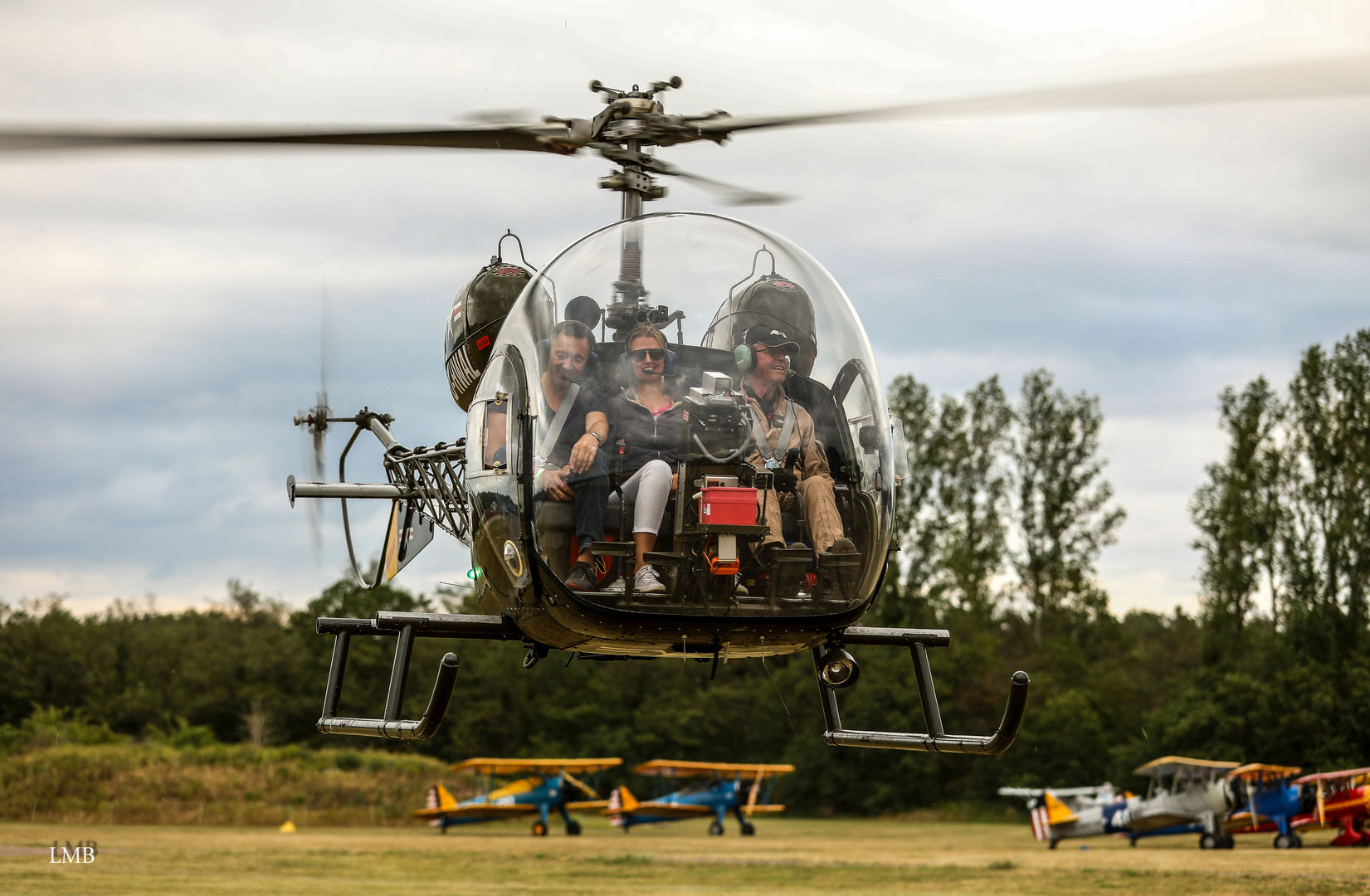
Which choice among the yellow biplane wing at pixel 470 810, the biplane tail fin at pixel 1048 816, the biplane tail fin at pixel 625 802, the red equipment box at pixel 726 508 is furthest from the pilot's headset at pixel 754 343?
the biplane tail fin at pixel 625 802

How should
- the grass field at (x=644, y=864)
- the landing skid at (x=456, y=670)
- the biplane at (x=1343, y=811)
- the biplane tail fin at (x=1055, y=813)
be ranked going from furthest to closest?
the biplane tail fin at (x=1055, y=813) < the biplane at (x=1343, y=811) < the grass field at (x=644, y=864) < the landing skid at (x=456, y=670)

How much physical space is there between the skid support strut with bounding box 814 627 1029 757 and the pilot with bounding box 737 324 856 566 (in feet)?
2.27

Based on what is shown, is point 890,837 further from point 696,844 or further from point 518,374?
point 518,374

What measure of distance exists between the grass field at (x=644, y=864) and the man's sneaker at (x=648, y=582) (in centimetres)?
1866

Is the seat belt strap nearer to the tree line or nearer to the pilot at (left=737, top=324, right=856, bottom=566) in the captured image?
the pilot at (left=737, top=324, right=856, bottom=566)

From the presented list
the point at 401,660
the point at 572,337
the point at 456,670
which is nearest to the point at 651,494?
the point at 572,337

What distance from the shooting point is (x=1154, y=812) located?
32562 millimetres

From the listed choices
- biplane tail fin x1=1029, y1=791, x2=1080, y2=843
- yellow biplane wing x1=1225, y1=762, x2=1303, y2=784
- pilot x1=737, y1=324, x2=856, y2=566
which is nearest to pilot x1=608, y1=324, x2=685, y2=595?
pilot x1=737, y1=324, x2=856, y2=566

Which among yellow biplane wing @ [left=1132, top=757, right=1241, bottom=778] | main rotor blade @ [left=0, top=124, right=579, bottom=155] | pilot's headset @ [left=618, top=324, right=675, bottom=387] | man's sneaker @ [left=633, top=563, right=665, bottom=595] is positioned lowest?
yellow biplane wing @ [left=1132, top=757, right=1241, bottom=778]

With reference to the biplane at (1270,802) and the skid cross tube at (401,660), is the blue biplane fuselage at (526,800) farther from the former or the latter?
the skid cross tube at (401,660)

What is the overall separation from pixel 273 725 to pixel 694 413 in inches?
2044

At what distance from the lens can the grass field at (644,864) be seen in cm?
2281

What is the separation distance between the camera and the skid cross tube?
17.4 feet

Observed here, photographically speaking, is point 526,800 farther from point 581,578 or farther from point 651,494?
point 651,494
